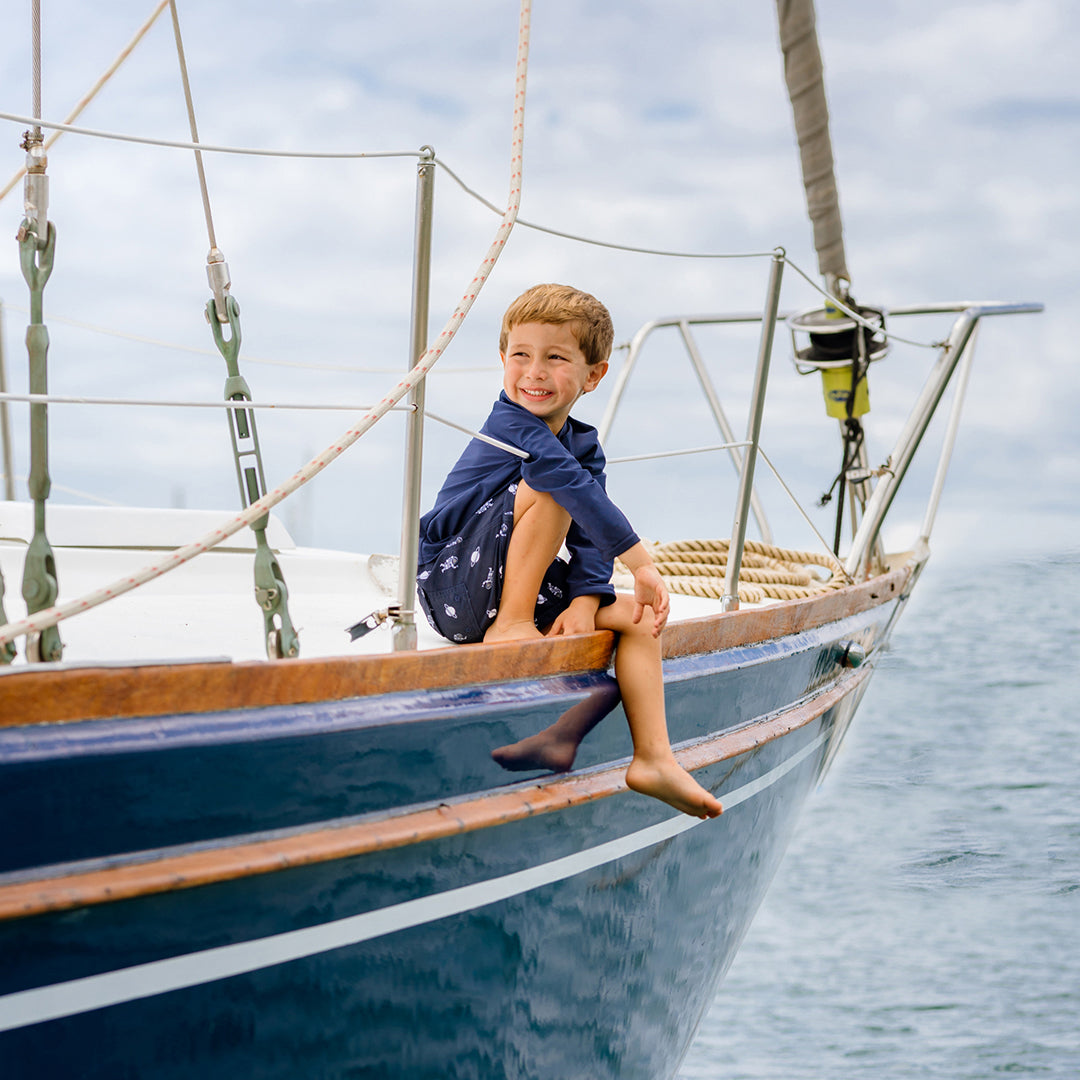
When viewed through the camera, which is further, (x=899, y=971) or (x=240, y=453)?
(x=899, y=971)

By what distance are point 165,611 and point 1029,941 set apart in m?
3.53

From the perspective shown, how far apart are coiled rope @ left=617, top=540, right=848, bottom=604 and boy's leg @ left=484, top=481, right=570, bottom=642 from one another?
127 cm

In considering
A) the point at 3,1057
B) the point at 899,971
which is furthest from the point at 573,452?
the point at 899,971

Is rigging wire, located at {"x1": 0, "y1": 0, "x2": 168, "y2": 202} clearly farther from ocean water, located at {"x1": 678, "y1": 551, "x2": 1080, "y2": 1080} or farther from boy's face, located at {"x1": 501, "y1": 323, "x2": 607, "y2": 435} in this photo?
ocean water, located at {"x1": 678, "y1": 551, "x2": 1080, "y2": 1080}

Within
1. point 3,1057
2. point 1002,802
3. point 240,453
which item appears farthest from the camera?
point 1002,802

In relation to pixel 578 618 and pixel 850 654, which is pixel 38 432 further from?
pixel 850 654

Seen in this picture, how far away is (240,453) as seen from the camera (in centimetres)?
162

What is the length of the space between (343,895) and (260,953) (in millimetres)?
116

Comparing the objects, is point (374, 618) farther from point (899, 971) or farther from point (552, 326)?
point (899, 971)

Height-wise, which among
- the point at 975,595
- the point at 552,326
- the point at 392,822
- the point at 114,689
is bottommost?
the point at 975,595

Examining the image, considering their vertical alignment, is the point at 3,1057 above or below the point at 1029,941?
above

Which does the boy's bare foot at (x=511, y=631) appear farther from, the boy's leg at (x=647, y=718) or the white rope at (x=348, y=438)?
the white rope at (x=348, y=438)

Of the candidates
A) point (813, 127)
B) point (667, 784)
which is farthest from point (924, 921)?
point (667, 784)

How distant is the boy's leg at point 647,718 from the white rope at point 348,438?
0.57 meters
